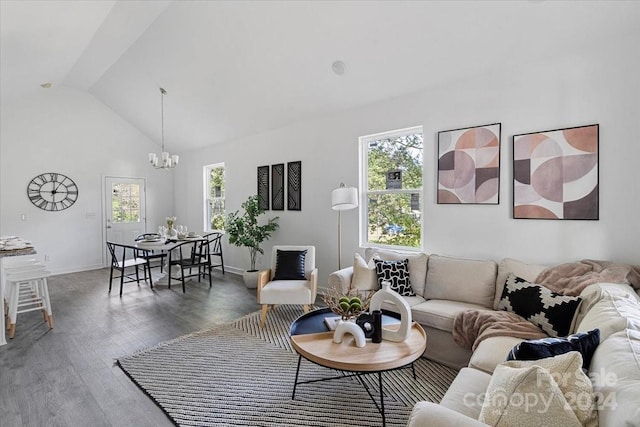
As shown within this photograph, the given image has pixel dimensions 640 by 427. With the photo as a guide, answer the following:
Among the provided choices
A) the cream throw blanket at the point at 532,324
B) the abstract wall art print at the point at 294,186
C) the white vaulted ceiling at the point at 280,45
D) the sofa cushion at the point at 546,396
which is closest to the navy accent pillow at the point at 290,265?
the abstract wall art print at the point at 294,186

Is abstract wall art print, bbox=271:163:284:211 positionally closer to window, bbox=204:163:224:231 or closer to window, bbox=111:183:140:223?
window, bbox=204:163:224:231

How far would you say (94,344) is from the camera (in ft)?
10.0

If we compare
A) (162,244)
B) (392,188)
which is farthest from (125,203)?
(392,188)

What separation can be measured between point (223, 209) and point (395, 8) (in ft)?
16.0

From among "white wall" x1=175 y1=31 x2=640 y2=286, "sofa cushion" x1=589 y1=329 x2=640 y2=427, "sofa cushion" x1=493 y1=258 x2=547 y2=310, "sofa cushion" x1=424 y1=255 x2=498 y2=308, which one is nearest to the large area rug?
"sofa cushion" x1=424 y1=255 x2=498 y2=308

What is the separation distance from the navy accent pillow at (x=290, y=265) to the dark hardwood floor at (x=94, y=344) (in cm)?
68

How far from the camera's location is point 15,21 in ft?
8.57

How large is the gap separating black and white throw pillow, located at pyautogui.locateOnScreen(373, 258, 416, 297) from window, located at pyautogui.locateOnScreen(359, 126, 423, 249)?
65cm

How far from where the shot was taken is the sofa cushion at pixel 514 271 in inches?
108

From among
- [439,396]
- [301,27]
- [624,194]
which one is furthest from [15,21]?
[624,194]

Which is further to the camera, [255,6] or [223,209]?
[223,209]

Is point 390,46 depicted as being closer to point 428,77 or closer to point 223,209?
point 428,77

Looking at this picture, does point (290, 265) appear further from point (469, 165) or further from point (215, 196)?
point (215, 196)

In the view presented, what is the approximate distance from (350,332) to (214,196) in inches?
214
